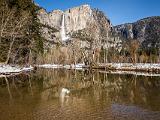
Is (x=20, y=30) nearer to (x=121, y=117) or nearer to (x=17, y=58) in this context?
(x=17, y=58)

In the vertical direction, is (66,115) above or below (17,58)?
below

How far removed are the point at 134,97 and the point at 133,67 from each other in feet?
211

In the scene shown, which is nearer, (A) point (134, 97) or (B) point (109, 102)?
(B) point (109, 102)

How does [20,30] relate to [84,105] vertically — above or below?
above

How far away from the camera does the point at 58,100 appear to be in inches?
940

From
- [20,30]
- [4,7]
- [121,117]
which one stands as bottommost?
[121,117]

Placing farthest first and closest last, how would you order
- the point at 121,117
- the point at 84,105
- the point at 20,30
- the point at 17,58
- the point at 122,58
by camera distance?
1. the point at 122,58
2. the point at 17,58
3. the point at 20,30
4. the point at 84,105
5. the point at 121,117

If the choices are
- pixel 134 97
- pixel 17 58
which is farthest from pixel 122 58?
pixel 134 97

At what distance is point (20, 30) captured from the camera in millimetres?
67188

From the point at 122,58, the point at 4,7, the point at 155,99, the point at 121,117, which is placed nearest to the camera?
the point at 121,117

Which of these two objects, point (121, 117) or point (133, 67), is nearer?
point (121, 117)

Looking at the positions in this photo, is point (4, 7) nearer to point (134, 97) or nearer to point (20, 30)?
point (20, 30)

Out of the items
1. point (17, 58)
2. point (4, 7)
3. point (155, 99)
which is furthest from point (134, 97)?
point (17, 58)

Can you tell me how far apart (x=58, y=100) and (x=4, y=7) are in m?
42.6
